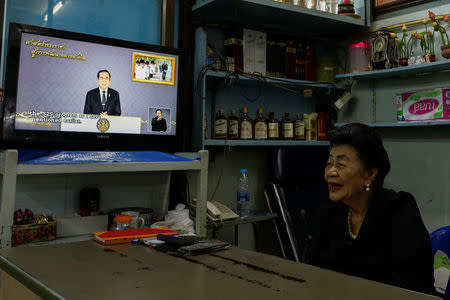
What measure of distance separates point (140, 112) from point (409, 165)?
6.46 feet

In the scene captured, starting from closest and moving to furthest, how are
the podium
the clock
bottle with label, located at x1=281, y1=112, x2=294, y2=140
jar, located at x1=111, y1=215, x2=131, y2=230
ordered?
jar, located at x1=111, y1=215, x2=131, y2=230 < the podium < the clock < bottle with label, located at x1=281, y1=112, x2=294, y2=140

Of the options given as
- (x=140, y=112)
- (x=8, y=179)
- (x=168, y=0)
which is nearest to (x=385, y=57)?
(x=168, y=0)

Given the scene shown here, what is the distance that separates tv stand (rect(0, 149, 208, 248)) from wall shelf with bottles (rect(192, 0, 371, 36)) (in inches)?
41.9

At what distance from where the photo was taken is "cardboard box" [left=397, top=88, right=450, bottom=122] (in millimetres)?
2461

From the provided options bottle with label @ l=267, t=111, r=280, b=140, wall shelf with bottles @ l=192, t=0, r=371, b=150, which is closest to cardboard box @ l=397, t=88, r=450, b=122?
wall shelf with bottles @ l=192, t=0, r=371, b=150

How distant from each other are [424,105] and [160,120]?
5.95ft

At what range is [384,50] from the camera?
2.62 m

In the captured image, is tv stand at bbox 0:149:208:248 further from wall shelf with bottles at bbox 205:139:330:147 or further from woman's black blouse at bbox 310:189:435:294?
woman's black blouse at bbox 310:189:435:294

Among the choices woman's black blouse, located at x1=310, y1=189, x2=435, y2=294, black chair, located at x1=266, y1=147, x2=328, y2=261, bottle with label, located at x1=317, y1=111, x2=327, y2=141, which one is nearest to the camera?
woman's black blouse, located at x1=310, y1=189, x2=435, y2=294

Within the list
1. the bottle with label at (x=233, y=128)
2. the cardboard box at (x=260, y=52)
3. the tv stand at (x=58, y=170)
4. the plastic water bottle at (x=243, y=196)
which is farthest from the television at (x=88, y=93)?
the cardboard box at (x=260, y=52)

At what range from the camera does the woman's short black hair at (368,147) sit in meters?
1.44

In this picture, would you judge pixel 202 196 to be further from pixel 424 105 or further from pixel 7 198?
pixel 424 105

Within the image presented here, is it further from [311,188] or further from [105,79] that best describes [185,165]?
[311,188]

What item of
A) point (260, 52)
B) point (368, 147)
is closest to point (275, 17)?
point (260, 52)
